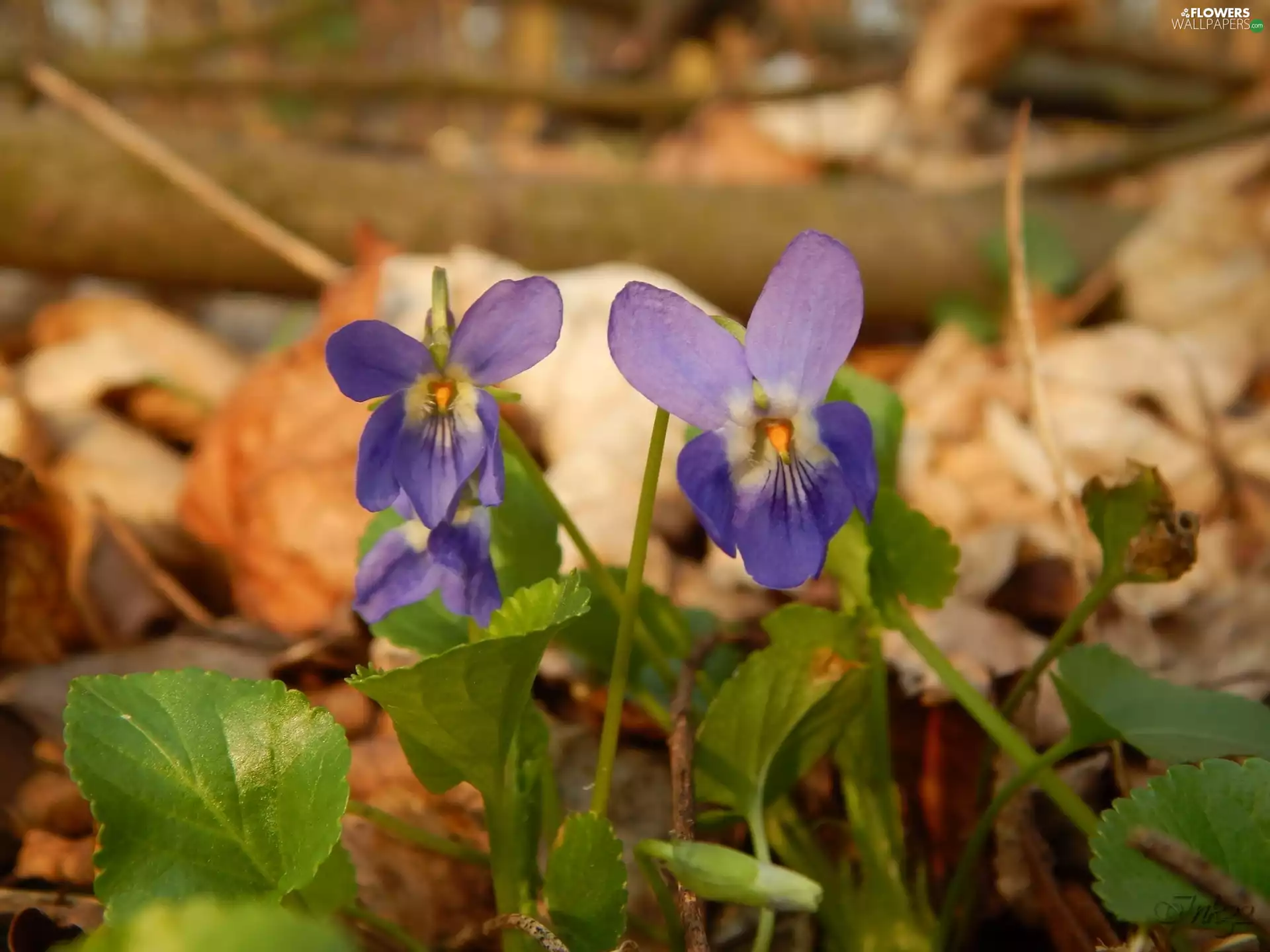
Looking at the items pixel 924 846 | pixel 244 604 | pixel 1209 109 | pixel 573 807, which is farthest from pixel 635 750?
pixel 1209 109

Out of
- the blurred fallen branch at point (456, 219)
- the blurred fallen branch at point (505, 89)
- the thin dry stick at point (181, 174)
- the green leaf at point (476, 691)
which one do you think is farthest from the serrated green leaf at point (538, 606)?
the blurred fallen branch at point (505, 89)

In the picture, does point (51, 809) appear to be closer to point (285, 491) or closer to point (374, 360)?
point (285, 491)

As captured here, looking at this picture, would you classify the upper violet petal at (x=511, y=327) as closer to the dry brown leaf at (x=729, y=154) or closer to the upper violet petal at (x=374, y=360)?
the upper violet petal at (x=374, y=360)

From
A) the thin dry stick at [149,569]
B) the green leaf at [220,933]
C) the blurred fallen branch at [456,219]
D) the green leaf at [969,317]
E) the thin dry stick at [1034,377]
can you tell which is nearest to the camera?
the green leaf at [220,933]

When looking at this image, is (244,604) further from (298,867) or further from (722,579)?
(298,867)

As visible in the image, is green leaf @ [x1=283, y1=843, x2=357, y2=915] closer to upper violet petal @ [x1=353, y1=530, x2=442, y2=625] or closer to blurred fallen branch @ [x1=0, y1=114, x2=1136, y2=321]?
upper violet petal @ [x1=353, y1=530, x2=442, y2=625]
